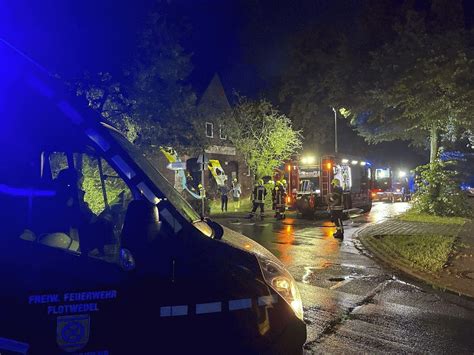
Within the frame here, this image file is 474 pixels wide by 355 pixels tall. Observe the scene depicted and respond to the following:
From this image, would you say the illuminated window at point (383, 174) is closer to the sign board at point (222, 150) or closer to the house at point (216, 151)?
the house at point (216, 151)

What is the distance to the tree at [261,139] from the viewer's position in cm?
2603

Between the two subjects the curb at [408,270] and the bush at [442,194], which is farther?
the bush at [442,194]

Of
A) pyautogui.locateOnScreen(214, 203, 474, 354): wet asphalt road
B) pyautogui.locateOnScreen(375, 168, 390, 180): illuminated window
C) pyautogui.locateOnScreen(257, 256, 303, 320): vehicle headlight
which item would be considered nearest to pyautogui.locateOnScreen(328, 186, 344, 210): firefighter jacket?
pyautogui.locateOnScreen(214, 203, 474, 354): wet asphalt road

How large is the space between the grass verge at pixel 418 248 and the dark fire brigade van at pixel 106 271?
22.1ft

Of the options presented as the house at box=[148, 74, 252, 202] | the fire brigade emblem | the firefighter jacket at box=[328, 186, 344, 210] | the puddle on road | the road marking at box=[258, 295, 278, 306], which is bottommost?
the puddle on road

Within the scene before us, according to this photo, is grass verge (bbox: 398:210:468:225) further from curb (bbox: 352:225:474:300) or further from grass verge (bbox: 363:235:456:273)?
curb (bbox: 352:225:474:300)

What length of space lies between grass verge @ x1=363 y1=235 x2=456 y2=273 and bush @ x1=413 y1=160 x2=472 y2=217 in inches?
243

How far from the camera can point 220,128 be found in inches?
1145

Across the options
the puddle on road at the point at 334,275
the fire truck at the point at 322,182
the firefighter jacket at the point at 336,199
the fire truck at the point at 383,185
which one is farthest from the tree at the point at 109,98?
the fire truck at the point at 383,185

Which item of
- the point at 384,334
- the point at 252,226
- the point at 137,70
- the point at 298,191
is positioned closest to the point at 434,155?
the point at 298,191

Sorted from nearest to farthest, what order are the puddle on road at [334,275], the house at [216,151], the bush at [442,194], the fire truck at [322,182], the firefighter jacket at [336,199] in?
the puddle on road at [334,275], the firefighter jacket at [336,199], the bush at [442,194], the fire truck at [322,182], the house at [216,151]

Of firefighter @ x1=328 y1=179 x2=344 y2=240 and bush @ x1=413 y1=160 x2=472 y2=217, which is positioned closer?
firefighter @ x1=328 y1=179 x2=344 y2=240

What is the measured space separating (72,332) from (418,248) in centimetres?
943

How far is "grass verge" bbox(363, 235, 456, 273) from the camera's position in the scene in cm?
850
